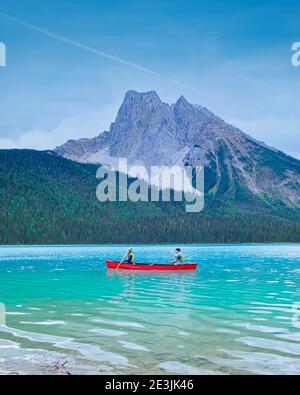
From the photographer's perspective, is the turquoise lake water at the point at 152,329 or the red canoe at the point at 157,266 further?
the red canoe at the point at 157,266

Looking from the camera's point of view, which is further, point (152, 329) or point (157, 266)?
point (157, 266)

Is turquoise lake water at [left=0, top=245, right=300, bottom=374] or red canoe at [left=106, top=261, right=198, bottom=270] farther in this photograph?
red canoe at [left=106, top=261, right=198, bottom=270]

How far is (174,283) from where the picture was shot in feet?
197

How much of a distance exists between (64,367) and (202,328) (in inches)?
448

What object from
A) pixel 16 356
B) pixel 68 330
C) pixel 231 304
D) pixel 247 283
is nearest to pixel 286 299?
pixel 231 304

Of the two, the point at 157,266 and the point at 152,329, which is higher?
the point at 157,266
